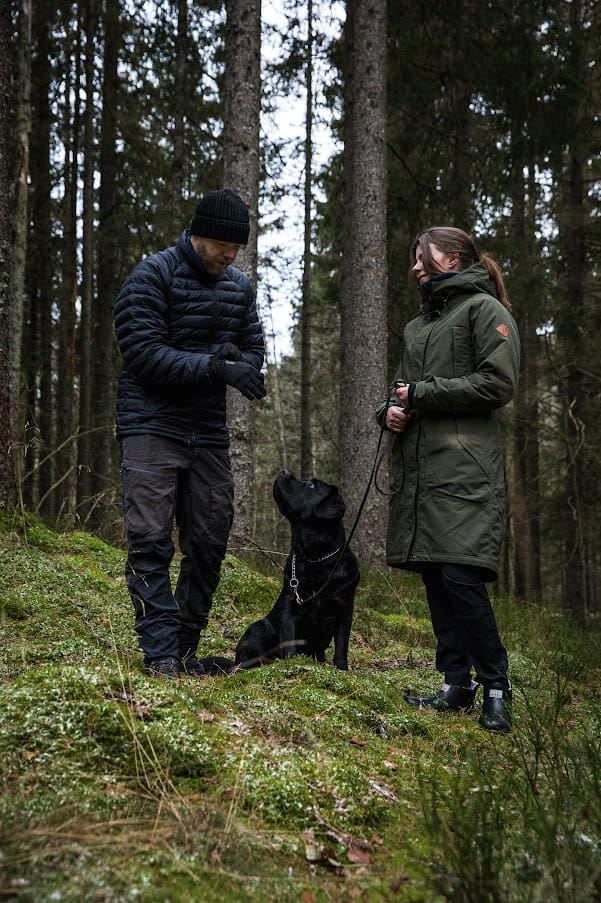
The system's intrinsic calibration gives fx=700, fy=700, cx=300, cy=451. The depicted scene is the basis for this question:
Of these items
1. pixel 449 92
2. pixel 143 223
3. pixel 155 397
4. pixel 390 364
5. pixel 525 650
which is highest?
pixel 449 92

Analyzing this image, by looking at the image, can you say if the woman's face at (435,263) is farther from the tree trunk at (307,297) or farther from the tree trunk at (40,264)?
the tree trunk at (307,297)

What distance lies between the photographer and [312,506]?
14.7 ft

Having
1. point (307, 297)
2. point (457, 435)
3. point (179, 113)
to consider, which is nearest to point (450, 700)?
point (457, 435)

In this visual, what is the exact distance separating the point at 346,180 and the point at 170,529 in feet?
27.0

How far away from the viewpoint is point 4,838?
1.57 metres

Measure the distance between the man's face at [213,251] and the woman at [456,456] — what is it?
1.12m

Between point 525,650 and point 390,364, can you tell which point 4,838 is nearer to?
point 525,650

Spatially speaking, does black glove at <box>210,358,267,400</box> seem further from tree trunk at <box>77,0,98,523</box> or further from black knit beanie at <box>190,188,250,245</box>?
tree trunk at <box>77,0,98,523</box>

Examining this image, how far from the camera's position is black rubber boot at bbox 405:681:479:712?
4.03 meters

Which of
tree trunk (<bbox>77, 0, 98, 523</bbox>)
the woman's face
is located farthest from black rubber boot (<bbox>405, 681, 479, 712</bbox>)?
tree trunk (<bbox>77, 0, 98, 523</bbox>)

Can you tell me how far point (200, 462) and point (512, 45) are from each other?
963 cm

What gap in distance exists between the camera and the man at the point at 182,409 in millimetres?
3766

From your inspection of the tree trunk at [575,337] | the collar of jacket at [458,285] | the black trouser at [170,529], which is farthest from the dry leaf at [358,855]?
the tree trunk at [575,337]

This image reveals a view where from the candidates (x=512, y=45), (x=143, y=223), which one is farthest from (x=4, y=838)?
(x=143, y=223)
